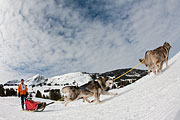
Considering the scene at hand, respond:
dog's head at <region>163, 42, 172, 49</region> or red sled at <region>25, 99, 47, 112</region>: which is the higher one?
dog's head at <region>163, 42, 172, 49</region>

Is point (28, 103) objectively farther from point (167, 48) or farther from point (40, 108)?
point (167, 48)

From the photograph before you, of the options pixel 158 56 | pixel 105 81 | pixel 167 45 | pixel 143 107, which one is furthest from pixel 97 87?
pixel 167 45

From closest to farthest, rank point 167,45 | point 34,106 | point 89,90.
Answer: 1. point 89,90
2. point 34,106
3. point 167,45

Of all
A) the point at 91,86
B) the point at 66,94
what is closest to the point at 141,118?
the point at 91,86

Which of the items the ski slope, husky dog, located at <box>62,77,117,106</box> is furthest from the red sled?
husky dog, located at <box>62,77,117,106</box>

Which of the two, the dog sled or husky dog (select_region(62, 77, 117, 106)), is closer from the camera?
husky dog (select_region(62, 77, 117, 106))

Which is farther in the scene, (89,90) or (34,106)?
(34,106)

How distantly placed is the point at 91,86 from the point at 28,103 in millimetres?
4602

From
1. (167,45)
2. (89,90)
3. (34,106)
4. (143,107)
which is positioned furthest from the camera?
(167,45)

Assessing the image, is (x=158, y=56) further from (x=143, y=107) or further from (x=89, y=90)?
(x=143, y=107)

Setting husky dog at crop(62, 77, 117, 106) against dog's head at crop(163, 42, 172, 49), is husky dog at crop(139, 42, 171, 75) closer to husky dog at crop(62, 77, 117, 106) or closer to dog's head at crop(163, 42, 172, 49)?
dog's head at crop(163, 42, 172, 49)

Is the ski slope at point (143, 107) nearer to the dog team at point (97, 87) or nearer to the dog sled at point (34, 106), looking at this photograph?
the dog team at point (97, 87)

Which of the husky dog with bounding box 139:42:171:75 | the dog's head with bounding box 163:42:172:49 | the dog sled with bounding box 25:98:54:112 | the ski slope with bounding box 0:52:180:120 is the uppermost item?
the dog's head with bounding box 163:42:172:49

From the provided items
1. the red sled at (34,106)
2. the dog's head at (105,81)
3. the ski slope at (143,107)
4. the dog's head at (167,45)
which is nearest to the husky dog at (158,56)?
the dog's head at (167,45)
